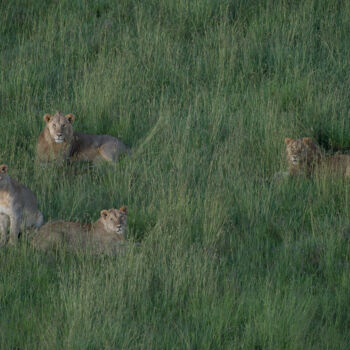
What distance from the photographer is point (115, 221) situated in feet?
25.1

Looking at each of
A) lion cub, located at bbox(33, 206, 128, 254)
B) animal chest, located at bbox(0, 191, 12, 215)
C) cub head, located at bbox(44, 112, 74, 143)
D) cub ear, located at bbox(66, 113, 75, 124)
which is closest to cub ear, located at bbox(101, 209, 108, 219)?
lion cub, located at bbox(33, 206, 128, 254)

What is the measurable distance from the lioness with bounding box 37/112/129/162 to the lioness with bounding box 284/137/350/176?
225 cm

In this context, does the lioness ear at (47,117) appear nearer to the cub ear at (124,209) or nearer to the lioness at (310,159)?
the cub ear at (124,209)

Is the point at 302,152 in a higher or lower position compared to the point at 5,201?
higher

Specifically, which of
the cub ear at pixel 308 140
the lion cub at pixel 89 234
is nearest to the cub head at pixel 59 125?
the lion cub at pixel 89 234

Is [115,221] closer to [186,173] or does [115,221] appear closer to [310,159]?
[186,173]

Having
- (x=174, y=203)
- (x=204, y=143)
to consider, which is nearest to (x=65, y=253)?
(x=174, y=203)

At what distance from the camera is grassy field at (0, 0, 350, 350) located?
241 inches

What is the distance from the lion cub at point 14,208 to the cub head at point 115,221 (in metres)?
0.78

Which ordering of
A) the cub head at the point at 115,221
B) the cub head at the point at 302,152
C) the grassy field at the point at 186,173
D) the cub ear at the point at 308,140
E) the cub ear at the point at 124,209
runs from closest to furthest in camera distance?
1. the grassy field at the point at 186,173
2. the cub head at the point at 115,221
3. the cub ear at the point at 124,209
4. the cub head at the point at 302,152
5. the cub ear at the point at 308,140

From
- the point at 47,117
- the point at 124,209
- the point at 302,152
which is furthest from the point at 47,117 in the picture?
the point at 302,152

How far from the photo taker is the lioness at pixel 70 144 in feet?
32.8

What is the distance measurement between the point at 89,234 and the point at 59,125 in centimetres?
280

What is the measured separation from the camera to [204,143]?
33.0 ft
